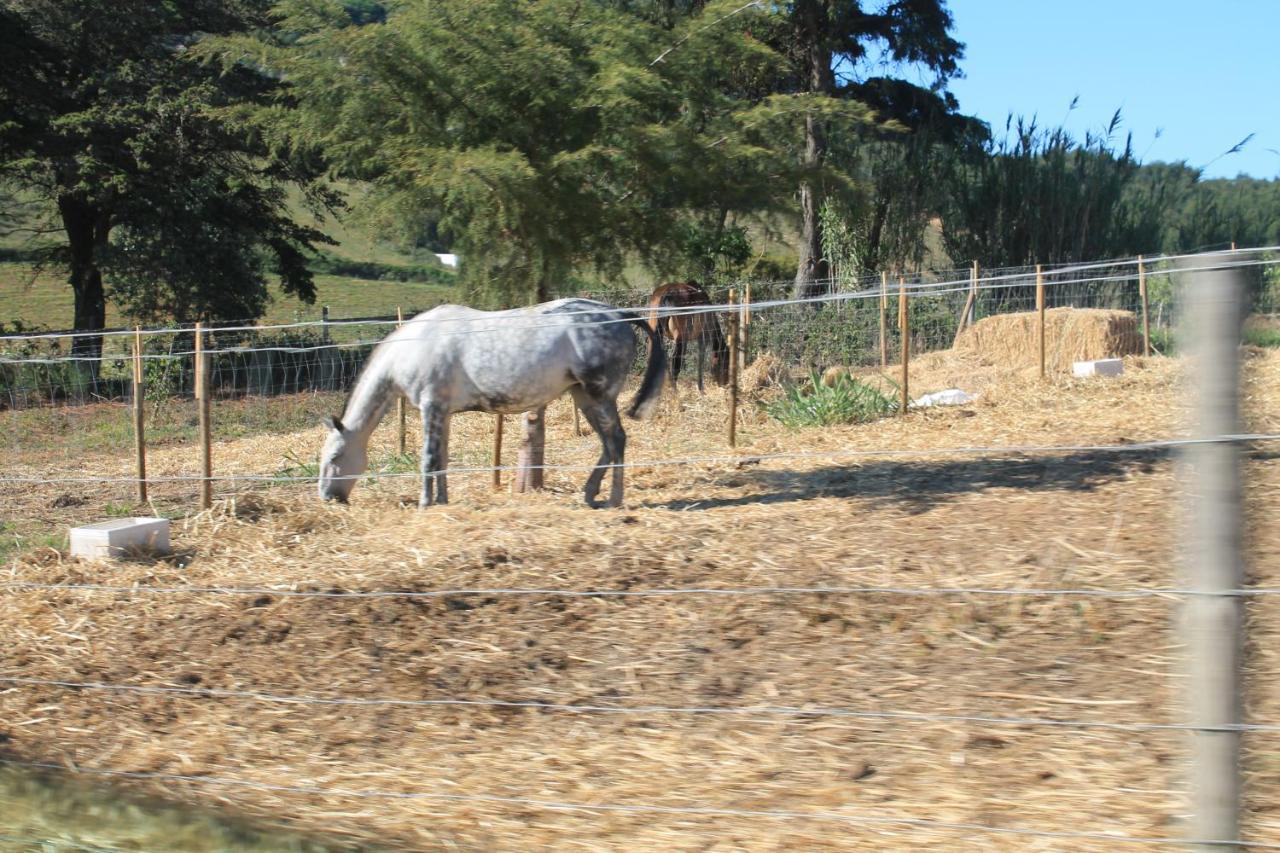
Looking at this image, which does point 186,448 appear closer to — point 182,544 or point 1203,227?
point 182,544

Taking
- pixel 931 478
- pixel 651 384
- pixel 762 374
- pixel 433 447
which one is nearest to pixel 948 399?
pixel 762 374

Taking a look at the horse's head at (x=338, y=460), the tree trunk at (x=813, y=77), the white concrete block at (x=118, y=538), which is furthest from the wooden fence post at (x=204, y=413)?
the tree trunk at (x=813, y=77)

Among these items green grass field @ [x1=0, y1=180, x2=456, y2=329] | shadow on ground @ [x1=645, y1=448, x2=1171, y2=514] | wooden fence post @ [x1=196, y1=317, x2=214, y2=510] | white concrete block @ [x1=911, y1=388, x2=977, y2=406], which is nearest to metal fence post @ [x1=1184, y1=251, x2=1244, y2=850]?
shadow on ground @ [x1=645, y1=448, x2=1171, y2=514]

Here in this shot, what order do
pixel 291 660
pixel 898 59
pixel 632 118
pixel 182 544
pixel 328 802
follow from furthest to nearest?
pixel 898 59, pixel 632 118, pixel 182 544, pixel 291 660, pixel 328 802

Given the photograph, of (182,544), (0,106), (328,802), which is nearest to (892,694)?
(328,802)

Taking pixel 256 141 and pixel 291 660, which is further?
pixel 256 141

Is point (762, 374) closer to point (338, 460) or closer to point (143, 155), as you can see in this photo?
point (338, 460)

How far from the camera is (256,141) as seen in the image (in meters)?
21.8

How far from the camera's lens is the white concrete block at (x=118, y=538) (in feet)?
23.8

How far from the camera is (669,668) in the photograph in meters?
4.93

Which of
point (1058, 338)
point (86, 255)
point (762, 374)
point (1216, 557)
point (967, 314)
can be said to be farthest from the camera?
point (86, 255)

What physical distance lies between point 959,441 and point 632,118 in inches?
166

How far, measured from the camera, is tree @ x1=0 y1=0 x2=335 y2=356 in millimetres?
21969

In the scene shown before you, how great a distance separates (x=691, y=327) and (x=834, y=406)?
2950 mm
